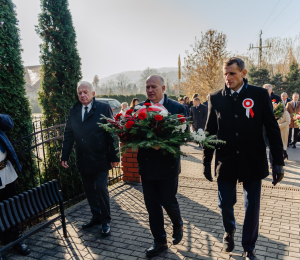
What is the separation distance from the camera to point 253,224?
2.68 metres

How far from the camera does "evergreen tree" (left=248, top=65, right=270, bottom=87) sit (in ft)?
95.1

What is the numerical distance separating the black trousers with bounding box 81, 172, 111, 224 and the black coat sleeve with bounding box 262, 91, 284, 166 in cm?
221

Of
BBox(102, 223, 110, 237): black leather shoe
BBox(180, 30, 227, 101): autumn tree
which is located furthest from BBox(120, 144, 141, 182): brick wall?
BBox(180, 30, 227, 101): autumn tree

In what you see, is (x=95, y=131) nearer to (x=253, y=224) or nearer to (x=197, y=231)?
(x=197, y=231)

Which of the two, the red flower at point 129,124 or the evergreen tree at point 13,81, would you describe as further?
the evergreen tree at point 13,81

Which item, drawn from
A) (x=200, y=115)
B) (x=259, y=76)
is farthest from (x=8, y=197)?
(x=259, y=76)

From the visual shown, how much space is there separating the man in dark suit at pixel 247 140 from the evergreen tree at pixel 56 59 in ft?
15.3

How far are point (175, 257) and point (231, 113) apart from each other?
5.77 ft

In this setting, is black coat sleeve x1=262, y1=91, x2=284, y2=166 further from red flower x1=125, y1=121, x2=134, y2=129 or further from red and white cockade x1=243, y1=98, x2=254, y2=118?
red flower x1=125, y1=121, x2=134, y2=129

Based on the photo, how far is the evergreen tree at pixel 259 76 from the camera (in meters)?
29.0

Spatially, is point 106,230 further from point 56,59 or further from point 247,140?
point 56,59

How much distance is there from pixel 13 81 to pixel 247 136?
3.81 meters

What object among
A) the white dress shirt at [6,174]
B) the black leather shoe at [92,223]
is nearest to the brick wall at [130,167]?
the black leather shoe at [92,223]

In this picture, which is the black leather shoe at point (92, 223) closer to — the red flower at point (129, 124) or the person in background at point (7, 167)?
the person in background at point (7, 167)
